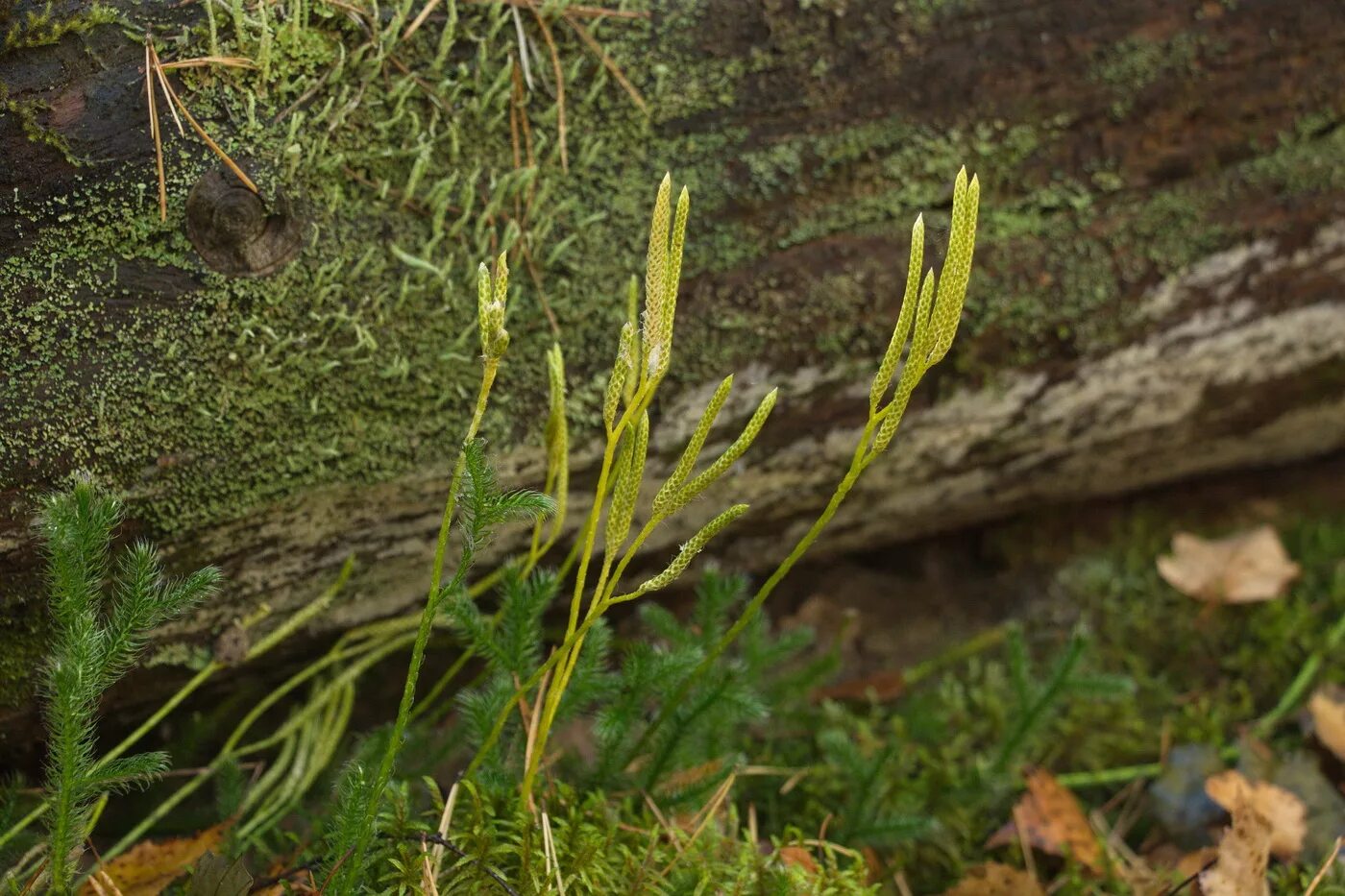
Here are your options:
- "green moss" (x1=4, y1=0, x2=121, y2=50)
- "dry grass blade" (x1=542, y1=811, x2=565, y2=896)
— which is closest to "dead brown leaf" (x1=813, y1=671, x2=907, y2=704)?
"dry grass blade" (x1=542, y1=811, x2=565, y2=896)

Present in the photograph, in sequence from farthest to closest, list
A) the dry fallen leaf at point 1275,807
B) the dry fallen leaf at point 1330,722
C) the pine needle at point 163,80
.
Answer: the dry fallen leaf at point 1330,722, the dry fallen leaf at point 1275,807, the pine needle at point 163,80

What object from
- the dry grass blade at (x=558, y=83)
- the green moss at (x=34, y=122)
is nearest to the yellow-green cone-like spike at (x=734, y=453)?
the dry grass blade at (x=558, y=83)

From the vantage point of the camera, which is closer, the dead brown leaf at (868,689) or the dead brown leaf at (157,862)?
the dead brown leaf at (157,862)

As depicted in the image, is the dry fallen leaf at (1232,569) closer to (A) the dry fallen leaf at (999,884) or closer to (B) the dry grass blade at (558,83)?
(A) the dry fallen leaf at (999,884)

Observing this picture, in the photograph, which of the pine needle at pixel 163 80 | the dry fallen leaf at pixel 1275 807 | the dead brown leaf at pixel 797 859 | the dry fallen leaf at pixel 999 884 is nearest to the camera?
the pine needle at pixel 163 80

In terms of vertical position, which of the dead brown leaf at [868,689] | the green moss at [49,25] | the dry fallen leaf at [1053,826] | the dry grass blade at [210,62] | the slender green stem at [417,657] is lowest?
the dry fallen leaf at [1053,826]

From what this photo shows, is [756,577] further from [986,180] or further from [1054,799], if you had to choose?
[986,180]

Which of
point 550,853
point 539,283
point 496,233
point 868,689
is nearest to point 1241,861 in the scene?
point 868,689
